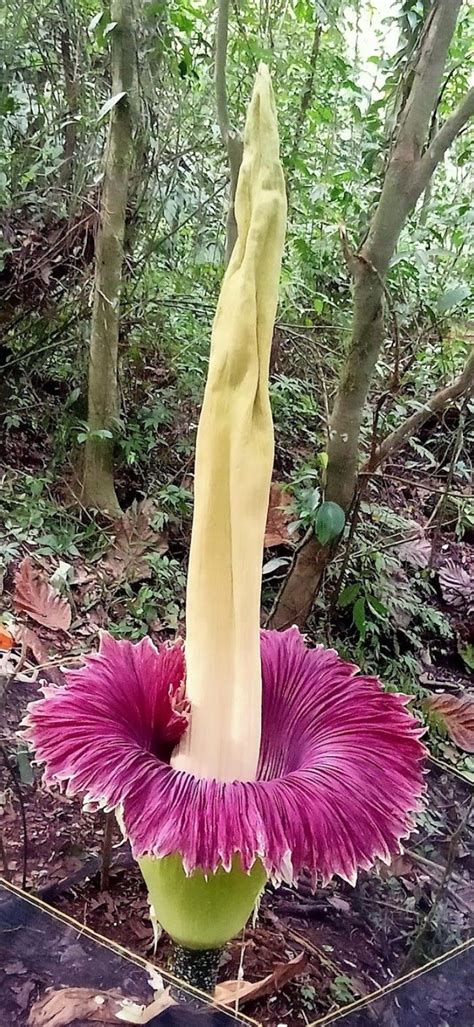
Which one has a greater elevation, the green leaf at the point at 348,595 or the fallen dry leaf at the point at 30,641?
the green leaf at the point at 348,595

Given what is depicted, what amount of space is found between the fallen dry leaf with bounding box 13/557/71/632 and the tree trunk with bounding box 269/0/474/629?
42cm

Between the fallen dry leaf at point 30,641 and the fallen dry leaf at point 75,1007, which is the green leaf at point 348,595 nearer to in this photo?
the fallen dry leaf at point 30,641

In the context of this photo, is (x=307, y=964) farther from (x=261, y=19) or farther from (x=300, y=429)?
(x=261, y=19)

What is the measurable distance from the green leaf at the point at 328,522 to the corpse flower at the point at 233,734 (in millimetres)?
736

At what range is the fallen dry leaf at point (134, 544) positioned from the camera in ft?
4.93

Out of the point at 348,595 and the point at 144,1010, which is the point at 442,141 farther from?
the point at 144,1010

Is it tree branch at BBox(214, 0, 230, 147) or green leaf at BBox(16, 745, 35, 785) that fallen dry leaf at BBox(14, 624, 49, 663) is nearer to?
green leaf at BBox(16, 745, 35, 785)

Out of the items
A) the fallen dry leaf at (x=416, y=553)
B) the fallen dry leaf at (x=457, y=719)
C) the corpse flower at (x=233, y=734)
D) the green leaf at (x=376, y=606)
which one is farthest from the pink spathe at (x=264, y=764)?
the fallen dry leaf at (x=416, y=553)

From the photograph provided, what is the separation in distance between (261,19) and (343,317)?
667mm

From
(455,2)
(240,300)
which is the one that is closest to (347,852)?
(240,300)

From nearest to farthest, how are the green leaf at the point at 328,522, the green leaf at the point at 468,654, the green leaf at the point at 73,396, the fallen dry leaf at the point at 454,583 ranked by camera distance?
the green leaf at the point at 328,522, the green leaf at the point at 468,654, the fallen dry leaf at the point at 454,583, the green leaf at the point at 73,396

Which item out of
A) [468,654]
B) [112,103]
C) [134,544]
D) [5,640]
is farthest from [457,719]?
[112,103]

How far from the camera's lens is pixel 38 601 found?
0.90 metres

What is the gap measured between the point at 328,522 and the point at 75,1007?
2.81 feet
